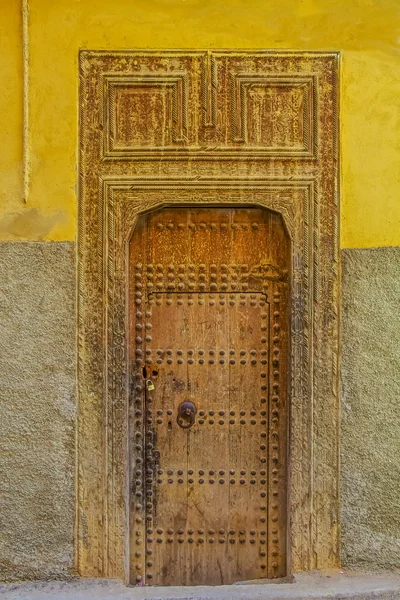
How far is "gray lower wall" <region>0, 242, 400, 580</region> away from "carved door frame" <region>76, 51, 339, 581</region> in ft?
0.22

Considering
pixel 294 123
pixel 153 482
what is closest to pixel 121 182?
pixel 294 123

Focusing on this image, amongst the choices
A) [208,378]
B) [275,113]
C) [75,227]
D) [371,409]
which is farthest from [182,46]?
[371,409]

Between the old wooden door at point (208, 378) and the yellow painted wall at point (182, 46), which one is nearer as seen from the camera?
the yellow painted wall at point (182, 46)

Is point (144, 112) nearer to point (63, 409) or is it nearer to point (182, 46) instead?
point (182, 46)

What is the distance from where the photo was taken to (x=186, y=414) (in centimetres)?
283

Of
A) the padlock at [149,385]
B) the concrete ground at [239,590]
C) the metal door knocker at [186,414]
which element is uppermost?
the padlock at [149,385]

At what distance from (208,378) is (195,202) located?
2.88 ft

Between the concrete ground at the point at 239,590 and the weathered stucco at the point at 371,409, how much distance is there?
0.12m

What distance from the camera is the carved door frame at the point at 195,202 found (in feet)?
9.08

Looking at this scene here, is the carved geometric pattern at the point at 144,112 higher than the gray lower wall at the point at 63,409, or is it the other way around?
the carved geometric pattern at the point at 144,112

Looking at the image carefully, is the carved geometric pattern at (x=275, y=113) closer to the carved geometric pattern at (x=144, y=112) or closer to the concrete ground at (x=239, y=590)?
the carved geometric pattern at (x=144, y=112)

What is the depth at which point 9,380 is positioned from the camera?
9.00 ft

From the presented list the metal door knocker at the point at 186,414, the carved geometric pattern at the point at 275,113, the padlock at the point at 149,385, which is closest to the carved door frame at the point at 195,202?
the carved geometric pattern at the point at 275,113

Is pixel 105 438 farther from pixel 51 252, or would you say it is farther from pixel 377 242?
pixel 377 242
